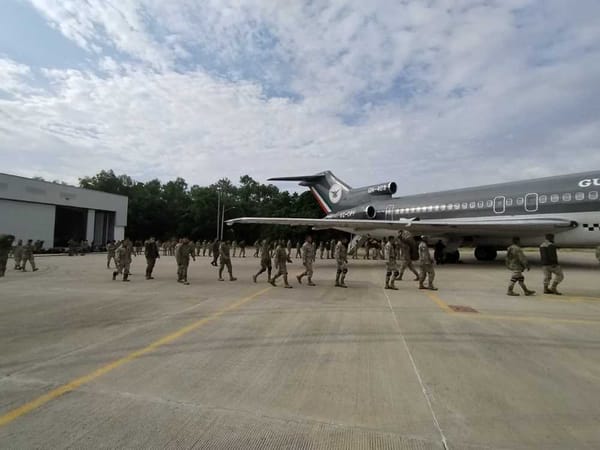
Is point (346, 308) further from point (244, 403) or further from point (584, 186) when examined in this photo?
point (584, 186)

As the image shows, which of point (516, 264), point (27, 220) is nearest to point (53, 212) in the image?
point (27, 220)

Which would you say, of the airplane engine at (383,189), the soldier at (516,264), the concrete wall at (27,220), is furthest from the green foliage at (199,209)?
the soldier at (516,264)

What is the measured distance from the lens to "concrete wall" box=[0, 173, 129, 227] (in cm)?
3512

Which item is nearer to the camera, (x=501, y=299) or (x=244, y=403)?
(x=244, y=403)

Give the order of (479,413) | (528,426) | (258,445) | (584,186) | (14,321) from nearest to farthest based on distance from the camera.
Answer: (258,445) → (528,426) → (479,413) → (14,321) → (584,186)

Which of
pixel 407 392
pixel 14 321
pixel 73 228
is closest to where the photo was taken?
pixel 407 392

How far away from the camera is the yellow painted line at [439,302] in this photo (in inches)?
A: 309

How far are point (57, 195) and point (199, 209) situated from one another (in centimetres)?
2863

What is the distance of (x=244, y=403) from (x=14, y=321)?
5.74m

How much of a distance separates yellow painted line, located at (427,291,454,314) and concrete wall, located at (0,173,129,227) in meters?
40.2

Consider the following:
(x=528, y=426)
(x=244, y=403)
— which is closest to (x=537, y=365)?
(x=528, y=426)

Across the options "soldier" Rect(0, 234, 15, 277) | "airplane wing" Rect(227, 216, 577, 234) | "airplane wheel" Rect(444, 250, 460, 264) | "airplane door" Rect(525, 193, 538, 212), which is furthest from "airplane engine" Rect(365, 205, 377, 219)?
"soldier" Rect(0, 234, 15, 277)

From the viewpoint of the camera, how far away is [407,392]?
3.74m

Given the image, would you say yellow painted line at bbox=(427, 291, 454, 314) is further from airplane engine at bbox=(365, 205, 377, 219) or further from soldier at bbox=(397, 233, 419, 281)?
airplane engine at bbox=(365, 205, 377, 219)
